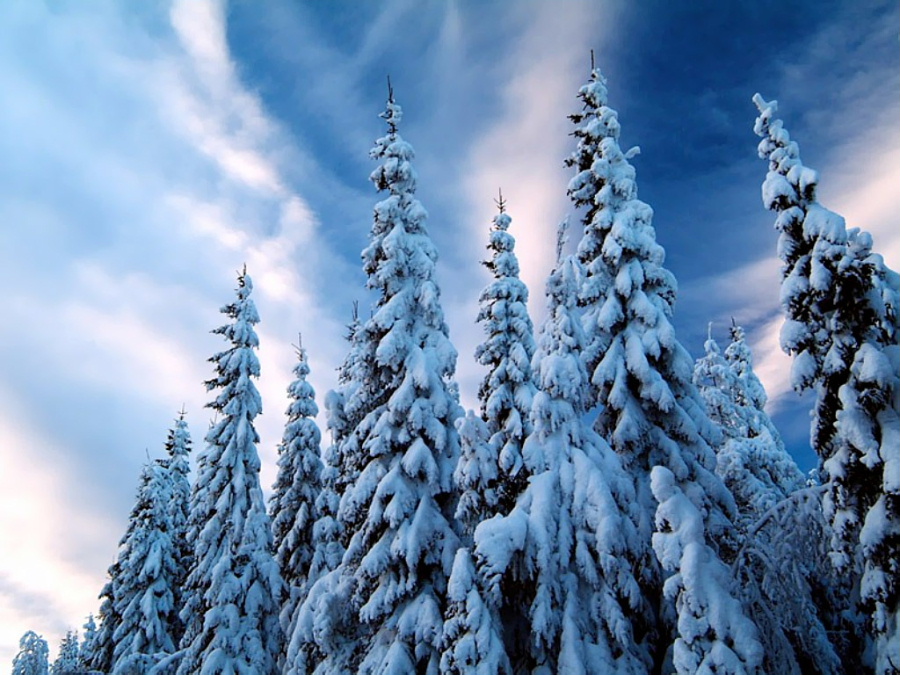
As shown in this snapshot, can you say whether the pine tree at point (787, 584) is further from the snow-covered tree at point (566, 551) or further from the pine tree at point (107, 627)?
the pine tree at point (107, 627)

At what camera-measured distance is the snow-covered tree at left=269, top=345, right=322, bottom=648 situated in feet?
87.2

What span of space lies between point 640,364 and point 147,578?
31.4 metres

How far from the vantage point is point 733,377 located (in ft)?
107

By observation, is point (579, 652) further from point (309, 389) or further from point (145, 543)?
point (145, 543)

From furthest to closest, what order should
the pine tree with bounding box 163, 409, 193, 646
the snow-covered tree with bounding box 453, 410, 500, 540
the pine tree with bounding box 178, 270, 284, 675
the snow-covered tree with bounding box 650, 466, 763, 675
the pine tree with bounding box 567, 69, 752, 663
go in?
the pine tree with bounding box 163, 409, 193, 646 < the pine tree with bounding box 178, 270, 284, 675 < the snow-covered tree with bounding box 453, 410, 500, 540 < the pine tree with bounding box 567, 69, 752, 663 < the snow-covered tree with bounding box 650, 466, 763, 675

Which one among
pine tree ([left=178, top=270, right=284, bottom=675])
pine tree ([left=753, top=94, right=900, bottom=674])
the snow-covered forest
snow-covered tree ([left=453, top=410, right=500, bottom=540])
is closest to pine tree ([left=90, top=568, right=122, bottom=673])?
pine tree ([left=178, top=270, right=284, bottom=675])

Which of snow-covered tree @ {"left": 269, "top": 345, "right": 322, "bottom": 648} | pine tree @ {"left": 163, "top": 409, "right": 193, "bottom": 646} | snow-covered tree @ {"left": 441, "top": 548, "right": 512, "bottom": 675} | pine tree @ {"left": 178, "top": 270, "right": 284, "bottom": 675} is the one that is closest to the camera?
snow-covered tree @ {"left": 441, "top": 548, "right": 512, "bottom": 675}

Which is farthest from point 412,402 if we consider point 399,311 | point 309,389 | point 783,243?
point 309,389

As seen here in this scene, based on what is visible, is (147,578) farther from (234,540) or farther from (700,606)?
(700,606)

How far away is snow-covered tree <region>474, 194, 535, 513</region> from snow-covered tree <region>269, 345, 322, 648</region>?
14224 millimetres

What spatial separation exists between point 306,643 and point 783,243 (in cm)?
1483

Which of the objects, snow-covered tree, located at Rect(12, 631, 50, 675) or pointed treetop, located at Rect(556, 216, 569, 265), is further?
snow-covered tree, located at Rect(12, 631, 50, 675)

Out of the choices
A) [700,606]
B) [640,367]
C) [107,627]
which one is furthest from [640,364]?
[107,627]

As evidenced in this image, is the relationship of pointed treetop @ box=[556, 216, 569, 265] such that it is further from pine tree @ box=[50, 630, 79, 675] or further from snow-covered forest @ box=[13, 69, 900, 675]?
pine tree @ box=[50, 630, 79, 675]
